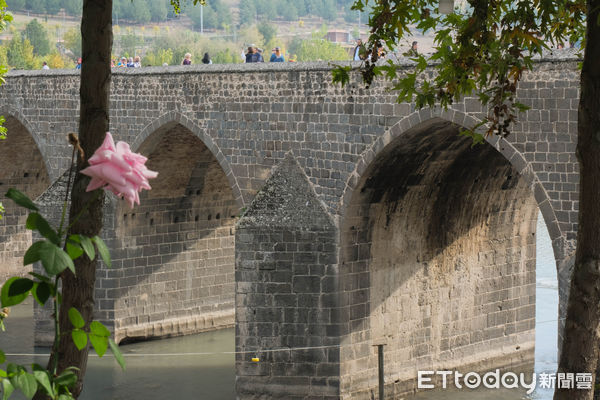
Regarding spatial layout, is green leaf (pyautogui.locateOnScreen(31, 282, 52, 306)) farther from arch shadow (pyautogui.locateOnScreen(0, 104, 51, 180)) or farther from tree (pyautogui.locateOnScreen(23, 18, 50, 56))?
tree (pyautogui.locateOnScreen(23, 18, 50, 56))

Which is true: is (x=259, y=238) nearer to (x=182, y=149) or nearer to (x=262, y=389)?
(x=262, y=389)

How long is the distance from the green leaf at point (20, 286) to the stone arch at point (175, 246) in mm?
13776

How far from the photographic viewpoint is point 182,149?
1873 centimetres

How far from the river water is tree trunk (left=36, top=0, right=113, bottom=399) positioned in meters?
11.9

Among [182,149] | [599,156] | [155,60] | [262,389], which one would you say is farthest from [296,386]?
[155,60]

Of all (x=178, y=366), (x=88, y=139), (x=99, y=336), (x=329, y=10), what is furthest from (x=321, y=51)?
(x=99, y=336)

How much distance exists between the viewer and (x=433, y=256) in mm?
16234

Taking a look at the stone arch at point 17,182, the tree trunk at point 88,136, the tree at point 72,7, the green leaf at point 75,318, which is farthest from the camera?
the tree at point 72,7

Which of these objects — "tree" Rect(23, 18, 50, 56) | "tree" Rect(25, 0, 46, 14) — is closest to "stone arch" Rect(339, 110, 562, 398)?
"tree" Rect(23, 18, 50, 56)

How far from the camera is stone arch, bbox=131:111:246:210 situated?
1625cm

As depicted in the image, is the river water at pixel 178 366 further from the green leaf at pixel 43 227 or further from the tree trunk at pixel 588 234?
the green leaf at pixel 43 227

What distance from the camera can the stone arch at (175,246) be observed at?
744 inches

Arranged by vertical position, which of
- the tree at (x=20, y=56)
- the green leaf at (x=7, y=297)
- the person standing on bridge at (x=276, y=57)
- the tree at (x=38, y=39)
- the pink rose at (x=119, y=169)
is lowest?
the green leaf at (x=7, y=297)

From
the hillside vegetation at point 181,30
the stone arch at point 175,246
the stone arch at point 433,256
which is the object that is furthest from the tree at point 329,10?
the stone arch at point 433,256
